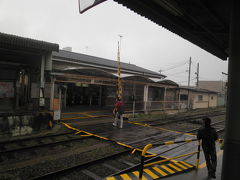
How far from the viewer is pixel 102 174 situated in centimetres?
527

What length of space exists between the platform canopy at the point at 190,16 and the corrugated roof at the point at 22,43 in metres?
6.39

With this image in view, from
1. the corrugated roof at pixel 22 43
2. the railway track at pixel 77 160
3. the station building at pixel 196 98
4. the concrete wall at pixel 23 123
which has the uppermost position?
the corrugated roof at pixel 22 43

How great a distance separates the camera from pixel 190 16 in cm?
444

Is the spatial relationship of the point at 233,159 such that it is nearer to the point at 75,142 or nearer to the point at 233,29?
the point at 233,29

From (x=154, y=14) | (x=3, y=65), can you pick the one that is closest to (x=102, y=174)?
(x=154, y=14)

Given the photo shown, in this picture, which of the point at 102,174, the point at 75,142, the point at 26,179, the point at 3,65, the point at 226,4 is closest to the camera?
the point at 226,4

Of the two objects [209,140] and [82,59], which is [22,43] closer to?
[209,140]

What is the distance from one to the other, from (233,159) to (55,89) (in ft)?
34.5

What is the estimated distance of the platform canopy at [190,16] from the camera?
13.1 ft

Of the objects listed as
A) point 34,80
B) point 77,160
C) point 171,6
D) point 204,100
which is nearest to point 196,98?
point 204,100

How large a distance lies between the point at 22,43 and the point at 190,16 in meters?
7.33

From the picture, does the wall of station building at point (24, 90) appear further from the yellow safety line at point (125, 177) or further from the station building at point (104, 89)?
the yellow safety line at point (125, 177)

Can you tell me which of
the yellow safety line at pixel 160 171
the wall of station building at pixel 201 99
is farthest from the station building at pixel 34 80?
the wall of station building at pixel 201 99

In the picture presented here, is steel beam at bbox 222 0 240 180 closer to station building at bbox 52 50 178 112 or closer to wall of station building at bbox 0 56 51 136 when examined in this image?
wall of station building at bbox 0 56 51 136
